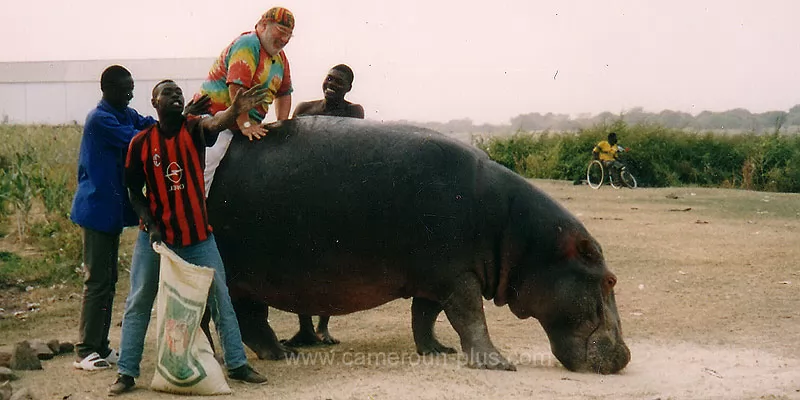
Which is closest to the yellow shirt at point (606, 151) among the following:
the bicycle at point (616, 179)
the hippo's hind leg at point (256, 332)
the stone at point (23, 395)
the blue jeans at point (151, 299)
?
the bicycle at point (616, 179)

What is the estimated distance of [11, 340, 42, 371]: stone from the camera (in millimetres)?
6129

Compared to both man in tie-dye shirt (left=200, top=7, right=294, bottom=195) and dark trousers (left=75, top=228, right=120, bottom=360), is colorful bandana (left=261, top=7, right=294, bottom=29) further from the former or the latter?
dark trousers (left=75, top=228, right=120, bottom=360)

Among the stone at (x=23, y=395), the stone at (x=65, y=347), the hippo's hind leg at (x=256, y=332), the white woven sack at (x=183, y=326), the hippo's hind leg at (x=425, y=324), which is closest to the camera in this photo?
the stone at (x=23, y=395)

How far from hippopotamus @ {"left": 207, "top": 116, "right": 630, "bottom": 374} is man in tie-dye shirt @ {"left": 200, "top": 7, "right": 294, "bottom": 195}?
12cm

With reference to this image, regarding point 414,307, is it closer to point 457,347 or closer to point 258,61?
point 457,347

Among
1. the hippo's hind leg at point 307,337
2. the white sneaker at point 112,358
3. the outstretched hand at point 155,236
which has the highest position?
the outstretched hand at point 155,236

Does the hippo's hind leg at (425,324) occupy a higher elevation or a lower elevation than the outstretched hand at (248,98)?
lower

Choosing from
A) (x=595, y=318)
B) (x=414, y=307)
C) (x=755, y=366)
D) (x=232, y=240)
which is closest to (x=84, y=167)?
(x=232, y=240)

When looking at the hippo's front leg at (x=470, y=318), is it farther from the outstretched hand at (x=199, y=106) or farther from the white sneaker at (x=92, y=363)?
the white sneaker at (x=92, y=363)

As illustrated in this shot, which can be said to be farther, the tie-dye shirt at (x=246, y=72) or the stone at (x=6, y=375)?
the tie-dye shirt at (x=246, y=72)

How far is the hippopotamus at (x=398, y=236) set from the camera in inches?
240

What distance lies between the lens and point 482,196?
626 centimetres

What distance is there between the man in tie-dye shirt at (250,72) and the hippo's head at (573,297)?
6.64 ft

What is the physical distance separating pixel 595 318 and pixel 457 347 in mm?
1329
